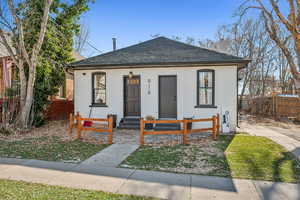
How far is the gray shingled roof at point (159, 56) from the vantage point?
859cm

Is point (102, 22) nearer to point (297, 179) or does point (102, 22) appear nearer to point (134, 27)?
point (134, 27)

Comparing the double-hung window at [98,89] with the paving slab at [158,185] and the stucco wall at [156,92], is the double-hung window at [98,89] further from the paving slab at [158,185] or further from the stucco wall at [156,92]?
the paving slab at [158,185]

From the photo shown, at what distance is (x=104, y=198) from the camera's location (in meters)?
3.04

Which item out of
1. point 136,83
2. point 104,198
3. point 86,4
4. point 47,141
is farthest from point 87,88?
point 104,198

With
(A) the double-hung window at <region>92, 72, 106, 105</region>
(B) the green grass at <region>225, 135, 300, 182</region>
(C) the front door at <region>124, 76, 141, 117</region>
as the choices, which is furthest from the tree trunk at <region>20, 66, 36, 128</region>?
(B) the green grass at <region>225, 135, 300, 182</region>

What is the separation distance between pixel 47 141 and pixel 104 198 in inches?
190

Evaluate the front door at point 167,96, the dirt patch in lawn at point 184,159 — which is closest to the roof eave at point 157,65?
the front door at point 167,96

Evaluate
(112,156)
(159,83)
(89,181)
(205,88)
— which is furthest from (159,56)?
(89,181)

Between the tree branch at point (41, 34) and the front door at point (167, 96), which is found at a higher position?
the tree branch at point (41, 34)

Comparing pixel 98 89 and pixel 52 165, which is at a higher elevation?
pixel 98 89

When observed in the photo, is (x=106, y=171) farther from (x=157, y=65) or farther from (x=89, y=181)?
(x=157, y=65)

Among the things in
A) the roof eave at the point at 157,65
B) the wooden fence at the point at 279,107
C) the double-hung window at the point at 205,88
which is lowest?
the wooden fence at the point at 279,107

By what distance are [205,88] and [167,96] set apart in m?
1.79

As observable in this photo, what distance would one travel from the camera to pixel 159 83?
9250mm
